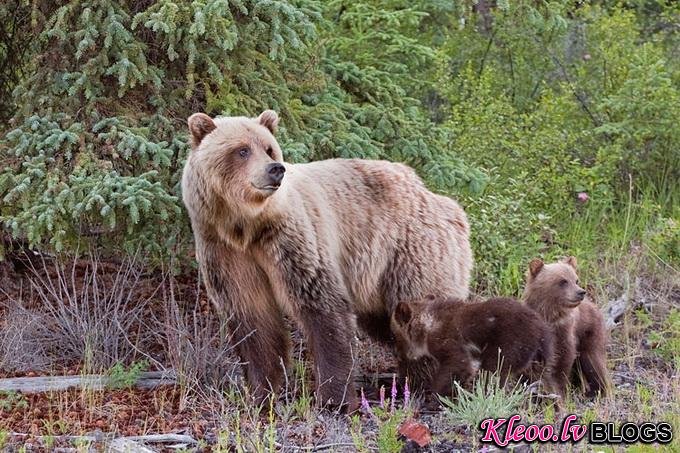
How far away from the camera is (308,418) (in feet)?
20.2

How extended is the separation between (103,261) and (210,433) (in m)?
2.85

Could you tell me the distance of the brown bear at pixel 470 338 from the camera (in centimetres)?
643

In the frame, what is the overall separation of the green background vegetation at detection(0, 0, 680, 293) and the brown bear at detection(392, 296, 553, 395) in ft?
5.36

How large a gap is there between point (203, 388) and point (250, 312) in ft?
2.48

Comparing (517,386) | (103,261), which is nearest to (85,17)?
(103,261)

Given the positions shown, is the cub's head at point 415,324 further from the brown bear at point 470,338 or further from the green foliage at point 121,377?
the green foliage at point 121,377

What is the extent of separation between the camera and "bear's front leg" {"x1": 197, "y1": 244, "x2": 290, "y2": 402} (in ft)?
21.0

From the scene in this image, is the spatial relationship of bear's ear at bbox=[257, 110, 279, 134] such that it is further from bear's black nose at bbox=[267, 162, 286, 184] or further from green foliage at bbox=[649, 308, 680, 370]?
green foliage at bbox=[649, 308, 680, 370]

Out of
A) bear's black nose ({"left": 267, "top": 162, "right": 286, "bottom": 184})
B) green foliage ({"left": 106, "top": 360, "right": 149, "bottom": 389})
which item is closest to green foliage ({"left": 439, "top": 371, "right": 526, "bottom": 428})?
bear's black nose ({"left": 267, "top": 162, "right": 286, "bottom": 184})

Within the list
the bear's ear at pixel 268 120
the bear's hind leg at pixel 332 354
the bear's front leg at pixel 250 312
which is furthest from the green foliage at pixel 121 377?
the bear's ear at pixel 268 120

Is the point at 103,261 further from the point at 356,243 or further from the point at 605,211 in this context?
the point at 605,211

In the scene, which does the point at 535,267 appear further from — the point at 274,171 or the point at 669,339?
the point at 274,171

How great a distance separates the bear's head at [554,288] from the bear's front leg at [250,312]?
5.51 feet

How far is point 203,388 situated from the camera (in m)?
6.91
